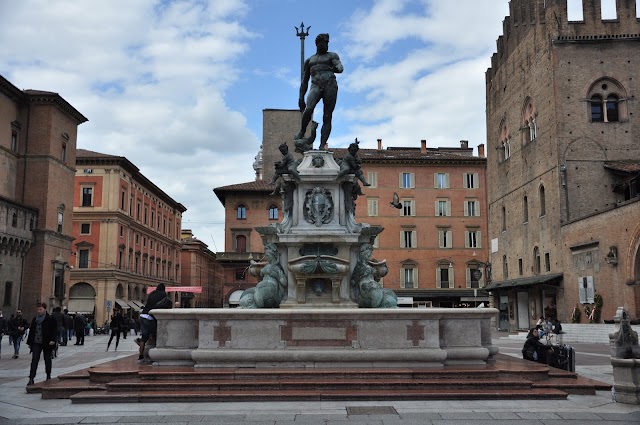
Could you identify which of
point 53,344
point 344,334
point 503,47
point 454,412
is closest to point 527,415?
point 454,412

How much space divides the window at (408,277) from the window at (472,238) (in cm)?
628

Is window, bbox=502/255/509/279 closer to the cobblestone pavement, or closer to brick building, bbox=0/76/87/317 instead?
brick building, bbox=0/76/87/317

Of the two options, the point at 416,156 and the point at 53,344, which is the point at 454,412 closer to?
the point at 53,344

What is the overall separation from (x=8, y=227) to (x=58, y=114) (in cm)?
1159

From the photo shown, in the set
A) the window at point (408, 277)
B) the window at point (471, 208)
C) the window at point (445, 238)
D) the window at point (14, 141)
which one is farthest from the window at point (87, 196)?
the window at point (471, 208)

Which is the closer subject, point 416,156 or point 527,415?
point 527,415

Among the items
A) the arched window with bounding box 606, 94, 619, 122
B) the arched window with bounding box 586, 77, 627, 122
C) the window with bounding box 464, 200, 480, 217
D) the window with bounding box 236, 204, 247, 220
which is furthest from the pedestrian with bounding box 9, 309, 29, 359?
the window with bounding box 464, 200, 480, 217

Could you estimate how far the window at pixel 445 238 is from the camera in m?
63.8

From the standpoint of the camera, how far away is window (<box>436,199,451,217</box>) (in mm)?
64750

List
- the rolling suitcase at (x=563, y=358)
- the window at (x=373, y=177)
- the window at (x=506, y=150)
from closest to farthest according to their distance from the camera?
the rolling suitcase at (x=563, y=358) → the window at (x=506, y=150) → the window at (x=373, y=177)

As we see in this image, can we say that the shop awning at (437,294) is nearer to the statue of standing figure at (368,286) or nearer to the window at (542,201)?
the window at (542,201)

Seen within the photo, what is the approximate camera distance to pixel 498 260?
5366 centimetres

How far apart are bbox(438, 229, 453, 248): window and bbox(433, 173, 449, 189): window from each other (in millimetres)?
4685

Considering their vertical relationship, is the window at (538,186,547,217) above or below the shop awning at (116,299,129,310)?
above
